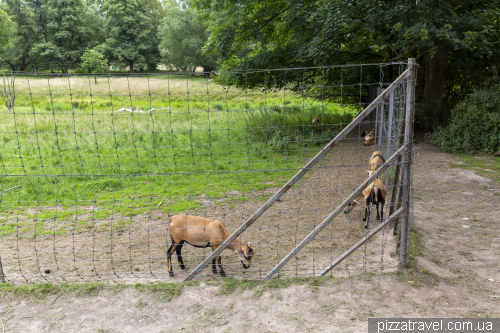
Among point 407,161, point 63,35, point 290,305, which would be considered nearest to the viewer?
point 290,305

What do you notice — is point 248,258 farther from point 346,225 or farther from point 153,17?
point 153,17

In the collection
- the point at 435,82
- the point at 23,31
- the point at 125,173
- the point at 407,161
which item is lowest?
the point at 125,173

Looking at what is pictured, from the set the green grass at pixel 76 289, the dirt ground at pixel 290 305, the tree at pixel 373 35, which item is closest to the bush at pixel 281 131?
the tree at pixel 373 35

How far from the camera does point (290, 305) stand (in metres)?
4.42

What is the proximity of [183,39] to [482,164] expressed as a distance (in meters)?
41.7

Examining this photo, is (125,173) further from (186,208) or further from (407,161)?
(407,161)

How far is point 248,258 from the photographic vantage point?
530 cm

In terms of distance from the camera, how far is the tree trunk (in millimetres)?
14758

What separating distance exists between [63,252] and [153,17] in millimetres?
61556

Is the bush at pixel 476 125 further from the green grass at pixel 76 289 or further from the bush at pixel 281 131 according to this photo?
the green grass at pixel 76 289

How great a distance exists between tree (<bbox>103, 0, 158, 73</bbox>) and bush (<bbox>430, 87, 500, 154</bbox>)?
44508 mm

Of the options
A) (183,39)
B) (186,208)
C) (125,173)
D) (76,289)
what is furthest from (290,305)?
(183,39)

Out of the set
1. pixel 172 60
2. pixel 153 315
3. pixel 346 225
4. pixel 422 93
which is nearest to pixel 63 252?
pixel 153 315

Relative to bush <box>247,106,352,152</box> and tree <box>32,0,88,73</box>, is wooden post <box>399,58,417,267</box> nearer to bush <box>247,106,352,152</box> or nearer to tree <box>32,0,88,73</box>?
bush <box>247,106,352,152</box>
